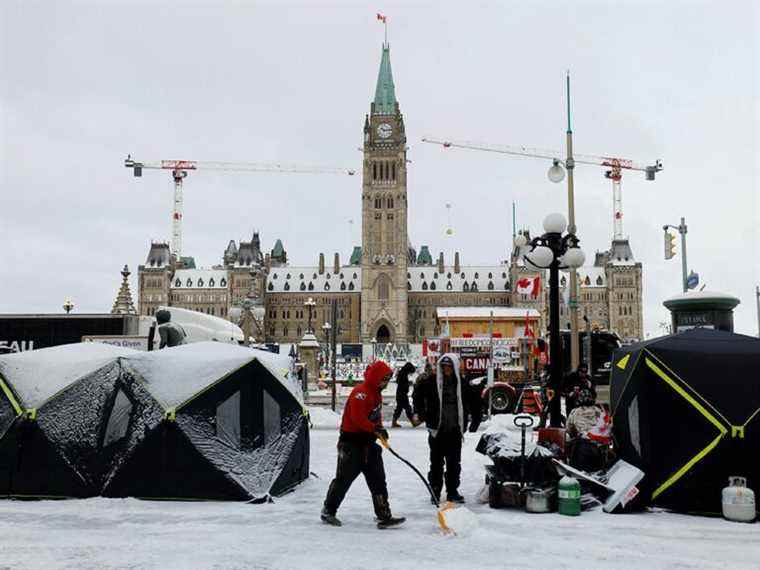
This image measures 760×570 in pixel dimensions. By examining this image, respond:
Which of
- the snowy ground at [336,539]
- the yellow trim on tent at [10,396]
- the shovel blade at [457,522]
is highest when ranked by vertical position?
the yellow trim on tent at [10,396]

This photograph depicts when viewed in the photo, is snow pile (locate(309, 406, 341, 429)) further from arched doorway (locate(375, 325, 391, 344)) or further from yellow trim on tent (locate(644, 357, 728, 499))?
arched doorway (locate(375, 325, 391, 344))

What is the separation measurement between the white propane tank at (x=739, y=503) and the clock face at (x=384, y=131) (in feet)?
387

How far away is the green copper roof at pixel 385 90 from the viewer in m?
125

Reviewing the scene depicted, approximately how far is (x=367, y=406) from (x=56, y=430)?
4539 millimetres

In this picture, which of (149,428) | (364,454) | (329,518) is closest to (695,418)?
(364,454)

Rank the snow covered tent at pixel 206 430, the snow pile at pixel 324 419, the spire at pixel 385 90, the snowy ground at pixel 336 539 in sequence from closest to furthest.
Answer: the snowy ground at pixel 336 539 → the snow covered tent at pixel 206 430 → the snow pile at pixel 324 419 → the spire at pixel 385 90

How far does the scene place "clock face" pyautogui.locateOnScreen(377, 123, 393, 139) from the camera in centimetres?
12244

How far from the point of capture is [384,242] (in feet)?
390

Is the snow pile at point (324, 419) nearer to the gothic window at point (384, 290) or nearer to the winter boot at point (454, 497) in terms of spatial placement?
the winter boot at point (454, 497)

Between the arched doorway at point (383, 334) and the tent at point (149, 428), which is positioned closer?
the tent at point (149, 428)

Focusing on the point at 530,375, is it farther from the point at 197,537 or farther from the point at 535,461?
the point at 197,537

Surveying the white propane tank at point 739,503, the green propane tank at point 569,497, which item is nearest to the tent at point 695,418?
A: the white propane tank at point 739,503

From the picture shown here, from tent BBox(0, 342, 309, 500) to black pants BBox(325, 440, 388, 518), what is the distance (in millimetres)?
1659

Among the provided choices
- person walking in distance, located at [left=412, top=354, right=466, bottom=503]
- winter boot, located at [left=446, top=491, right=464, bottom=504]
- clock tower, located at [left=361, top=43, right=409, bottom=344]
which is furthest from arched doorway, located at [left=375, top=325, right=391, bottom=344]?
winter boot, located at [left=446, top=491, right=464, bottom=504]
